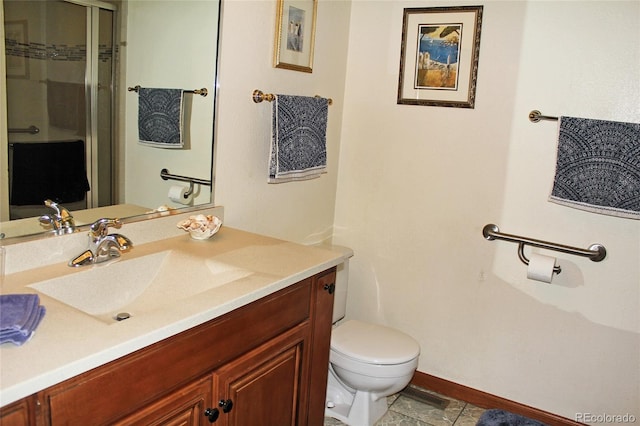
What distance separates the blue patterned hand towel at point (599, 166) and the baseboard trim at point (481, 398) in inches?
38.9

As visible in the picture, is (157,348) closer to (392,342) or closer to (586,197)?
(392,342)

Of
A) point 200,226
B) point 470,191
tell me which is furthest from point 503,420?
point 200,226

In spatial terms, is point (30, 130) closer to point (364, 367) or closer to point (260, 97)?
point (260, 97)

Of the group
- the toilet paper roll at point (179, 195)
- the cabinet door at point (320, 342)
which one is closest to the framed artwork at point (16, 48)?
the toilet paper roll at point (179, 195)

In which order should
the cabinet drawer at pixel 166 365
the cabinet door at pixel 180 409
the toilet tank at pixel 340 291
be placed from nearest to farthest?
the cabinet drawer at pixel 166 365 → the cabinet door at pixel 180 409 → the toilet tank at pixel 340 291

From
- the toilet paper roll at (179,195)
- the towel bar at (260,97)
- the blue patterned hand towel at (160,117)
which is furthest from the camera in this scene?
the towel bar at (260,97)

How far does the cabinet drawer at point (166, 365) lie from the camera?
99 cm

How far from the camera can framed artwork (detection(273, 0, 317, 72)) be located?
216 cm

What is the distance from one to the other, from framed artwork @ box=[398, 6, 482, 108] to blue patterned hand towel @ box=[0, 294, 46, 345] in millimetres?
1911

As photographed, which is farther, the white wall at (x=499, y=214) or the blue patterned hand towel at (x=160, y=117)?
the white wall at (x=499, y=214)

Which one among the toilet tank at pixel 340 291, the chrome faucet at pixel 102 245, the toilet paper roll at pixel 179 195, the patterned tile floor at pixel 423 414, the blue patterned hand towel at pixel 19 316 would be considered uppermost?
the toilet paper roll at pixel 179 195

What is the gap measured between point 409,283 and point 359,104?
3.06ft

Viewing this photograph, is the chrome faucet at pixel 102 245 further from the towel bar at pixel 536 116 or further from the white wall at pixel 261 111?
the towel bar at pixel 536 116

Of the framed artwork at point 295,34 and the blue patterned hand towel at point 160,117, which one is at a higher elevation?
the framed artwork at point 295,34
